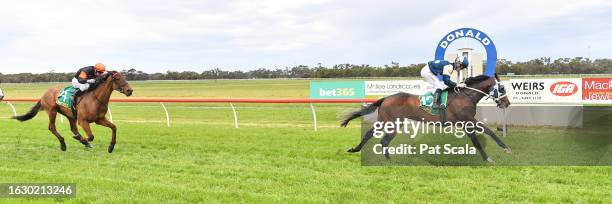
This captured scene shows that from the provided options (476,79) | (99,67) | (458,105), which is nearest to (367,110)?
(458,105)

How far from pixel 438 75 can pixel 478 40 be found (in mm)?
2825

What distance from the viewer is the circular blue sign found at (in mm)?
9180

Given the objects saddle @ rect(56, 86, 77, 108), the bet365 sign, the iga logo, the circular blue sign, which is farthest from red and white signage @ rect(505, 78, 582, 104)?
saddle @ rect(56, 86, 77, 108)

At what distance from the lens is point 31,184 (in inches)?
205

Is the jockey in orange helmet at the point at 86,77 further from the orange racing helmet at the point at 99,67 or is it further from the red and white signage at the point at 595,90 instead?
the red and white signage at the point at 595,90

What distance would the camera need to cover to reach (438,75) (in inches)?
270

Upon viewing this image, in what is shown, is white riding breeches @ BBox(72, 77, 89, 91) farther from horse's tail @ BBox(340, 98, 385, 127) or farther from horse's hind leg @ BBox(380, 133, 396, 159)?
horse's hind leg @ BBox(380, 133, 396, 159)

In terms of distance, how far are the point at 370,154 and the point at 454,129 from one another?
3.45ft

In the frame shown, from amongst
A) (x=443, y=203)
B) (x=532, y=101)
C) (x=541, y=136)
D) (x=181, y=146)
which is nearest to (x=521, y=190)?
(x=443, y=203)

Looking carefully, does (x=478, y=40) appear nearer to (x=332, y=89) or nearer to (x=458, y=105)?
(x=458, y=105)

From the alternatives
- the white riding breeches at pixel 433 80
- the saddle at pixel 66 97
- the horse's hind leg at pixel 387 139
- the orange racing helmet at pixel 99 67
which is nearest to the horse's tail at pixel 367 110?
the horse's hind leg at pixel 387 139

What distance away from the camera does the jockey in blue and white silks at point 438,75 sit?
6520 millimetres

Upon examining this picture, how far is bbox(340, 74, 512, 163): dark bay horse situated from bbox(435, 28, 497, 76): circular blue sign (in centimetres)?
274

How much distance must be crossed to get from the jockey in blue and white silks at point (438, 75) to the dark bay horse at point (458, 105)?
0.13m
